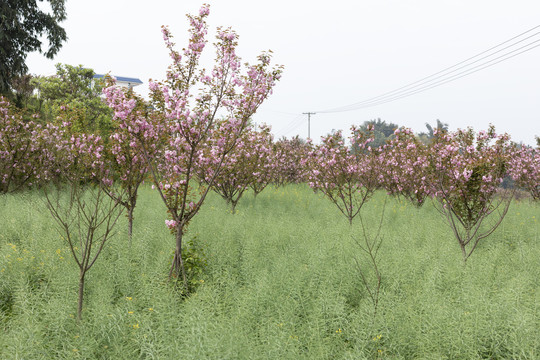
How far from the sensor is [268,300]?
441 cm

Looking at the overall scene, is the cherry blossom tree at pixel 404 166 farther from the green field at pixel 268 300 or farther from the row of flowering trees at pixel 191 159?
the green field at pixel 268 300

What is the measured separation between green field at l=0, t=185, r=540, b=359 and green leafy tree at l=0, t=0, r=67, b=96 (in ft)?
41.9

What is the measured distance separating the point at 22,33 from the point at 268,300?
19.4m

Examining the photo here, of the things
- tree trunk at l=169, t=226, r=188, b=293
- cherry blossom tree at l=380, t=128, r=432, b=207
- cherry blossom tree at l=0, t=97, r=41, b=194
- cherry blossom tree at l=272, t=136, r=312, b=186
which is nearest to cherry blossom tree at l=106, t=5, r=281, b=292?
tree trunk at l=169, t=226, r=188, b=293

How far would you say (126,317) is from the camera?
13.4ft

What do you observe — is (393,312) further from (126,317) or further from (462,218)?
(462,218)

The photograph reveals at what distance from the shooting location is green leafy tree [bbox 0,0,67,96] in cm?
1620

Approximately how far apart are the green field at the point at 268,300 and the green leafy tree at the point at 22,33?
12.8 m

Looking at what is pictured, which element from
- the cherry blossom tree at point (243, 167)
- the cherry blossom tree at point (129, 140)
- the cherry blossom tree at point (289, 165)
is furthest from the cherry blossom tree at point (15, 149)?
the cherry blossom tree at point (289, 165)

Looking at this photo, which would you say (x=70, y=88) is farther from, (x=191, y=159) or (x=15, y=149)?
(x=191, y=159)

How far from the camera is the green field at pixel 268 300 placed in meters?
3.49

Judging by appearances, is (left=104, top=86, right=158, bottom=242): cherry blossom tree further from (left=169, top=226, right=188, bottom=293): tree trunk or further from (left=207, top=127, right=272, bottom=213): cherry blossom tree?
(left=207, top=127, right=272, bottom=213): cherry blossom tree

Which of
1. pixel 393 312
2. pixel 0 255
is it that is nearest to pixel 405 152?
pixel 393 312

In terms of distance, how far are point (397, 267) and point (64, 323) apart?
14.9ft
